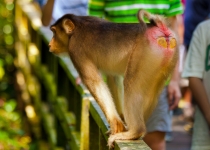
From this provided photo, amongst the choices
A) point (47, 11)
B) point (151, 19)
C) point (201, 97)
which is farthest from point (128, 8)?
point (47, 11)

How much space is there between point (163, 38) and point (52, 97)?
12.6 feet

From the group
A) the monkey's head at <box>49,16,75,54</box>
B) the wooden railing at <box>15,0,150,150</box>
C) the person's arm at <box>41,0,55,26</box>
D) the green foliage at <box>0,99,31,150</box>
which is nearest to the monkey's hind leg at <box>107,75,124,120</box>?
the wooden railing at <box>15,0,150,150</box>

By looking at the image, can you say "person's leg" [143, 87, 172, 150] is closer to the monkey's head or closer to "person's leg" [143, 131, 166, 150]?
"person's leg" [143, 131, 166, 150]

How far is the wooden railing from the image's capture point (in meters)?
4.58

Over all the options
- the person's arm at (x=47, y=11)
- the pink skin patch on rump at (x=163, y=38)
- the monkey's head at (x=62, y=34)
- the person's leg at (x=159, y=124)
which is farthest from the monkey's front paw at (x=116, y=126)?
the person's arm at (x=47, y=11)

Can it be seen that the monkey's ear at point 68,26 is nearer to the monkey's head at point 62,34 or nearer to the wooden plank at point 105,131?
the monkey's head at point 62,34

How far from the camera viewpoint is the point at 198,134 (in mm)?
4609

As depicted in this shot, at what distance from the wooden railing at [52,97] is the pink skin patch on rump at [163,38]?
511 mm

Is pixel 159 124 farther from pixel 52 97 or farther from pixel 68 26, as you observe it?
pixel 52 97

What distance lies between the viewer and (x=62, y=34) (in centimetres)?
436

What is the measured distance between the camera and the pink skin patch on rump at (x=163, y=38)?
384cm

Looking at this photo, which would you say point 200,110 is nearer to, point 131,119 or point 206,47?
point 206,47

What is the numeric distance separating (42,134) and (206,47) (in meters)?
5.12

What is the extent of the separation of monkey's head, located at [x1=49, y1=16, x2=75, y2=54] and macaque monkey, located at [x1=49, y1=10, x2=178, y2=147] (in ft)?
0.46
